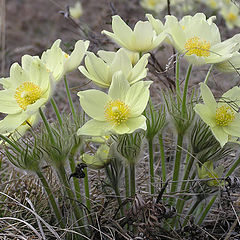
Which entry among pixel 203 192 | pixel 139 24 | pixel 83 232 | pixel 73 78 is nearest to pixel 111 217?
pixel 83 232

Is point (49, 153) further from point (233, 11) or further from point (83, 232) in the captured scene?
point (233, 11)

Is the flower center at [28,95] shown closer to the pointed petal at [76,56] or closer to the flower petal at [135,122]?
the pointed petal at [76,56]

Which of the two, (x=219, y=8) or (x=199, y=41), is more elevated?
(x=199, y=41)

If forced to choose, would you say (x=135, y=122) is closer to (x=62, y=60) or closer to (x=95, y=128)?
(x=95, y=128)

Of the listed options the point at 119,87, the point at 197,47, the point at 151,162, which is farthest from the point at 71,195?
the point at 197,47

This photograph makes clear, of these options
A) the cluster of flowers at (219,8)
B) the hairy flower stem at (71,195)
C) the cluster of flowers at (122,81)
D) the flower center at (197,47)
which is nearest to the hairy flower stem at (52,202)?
the hairy flower stem at (71,195)

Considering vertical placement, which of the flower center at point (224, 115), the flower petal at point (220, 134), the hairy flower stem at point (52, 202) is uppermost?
the flower center at point (224, 115)
